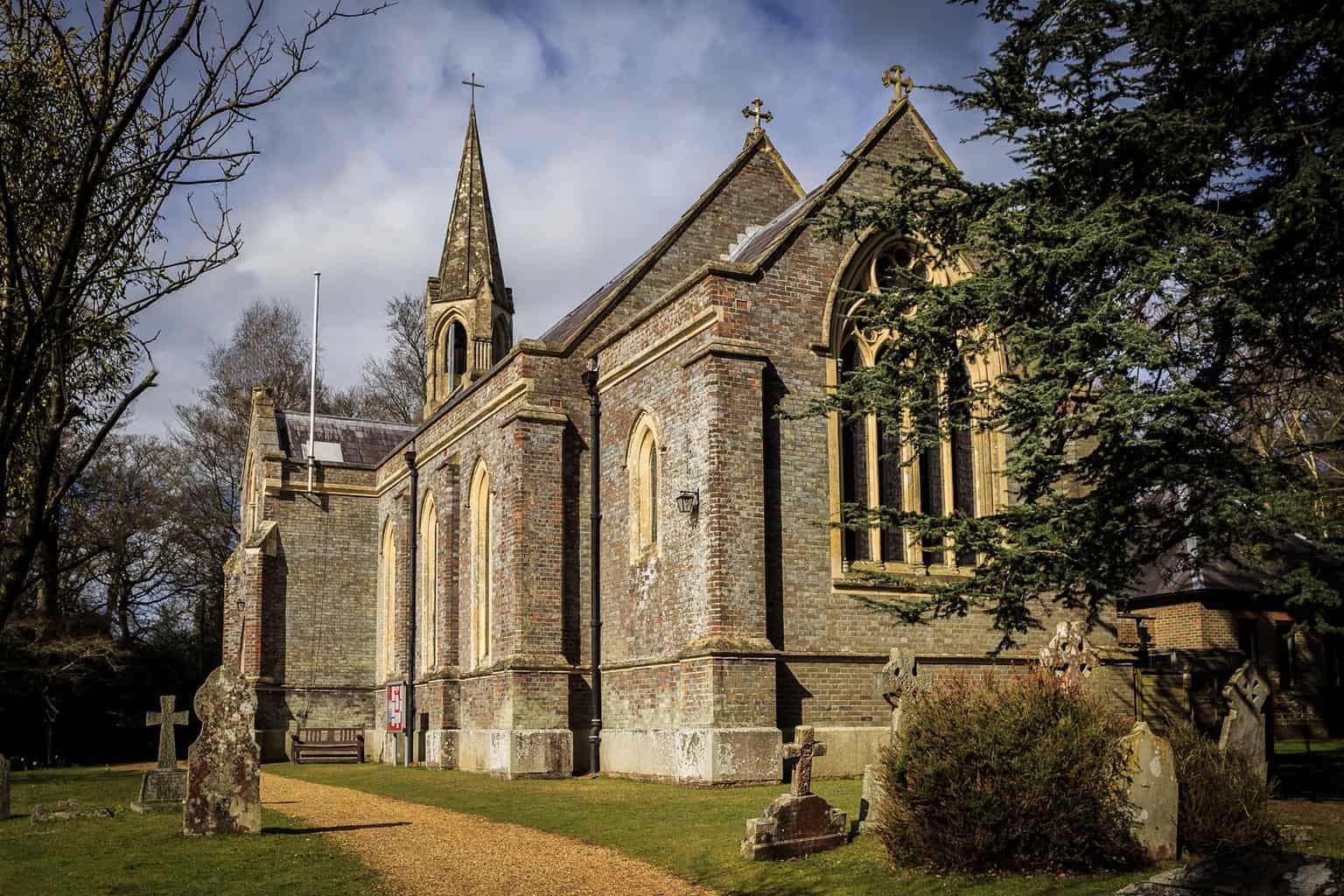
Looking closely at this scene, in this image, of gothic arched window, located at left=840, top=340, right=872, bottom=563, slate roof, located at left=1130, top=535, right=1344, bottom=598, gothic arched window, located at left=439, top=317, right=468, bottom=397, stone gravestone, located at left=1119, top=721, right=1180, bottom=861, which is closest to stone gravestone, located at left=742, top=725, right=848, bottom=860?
stone gravestone, located at left=1119, top=721, right=1180, bottom=861

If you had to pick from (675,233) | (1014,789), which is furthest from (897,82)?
(1014,789)

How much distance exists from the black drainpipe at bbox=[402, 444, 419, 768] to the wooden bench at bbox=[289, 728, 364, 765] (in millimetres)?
3189

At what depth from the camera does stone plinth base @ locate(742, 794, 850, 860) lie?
10906 millimetres

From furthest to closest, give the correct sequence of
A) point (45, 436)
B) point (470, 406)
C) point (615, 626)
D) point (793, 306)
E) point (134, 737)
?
point (134, 737)
point (470, 406)
point (615, 626)
point (793, 306)
point (45, 436)

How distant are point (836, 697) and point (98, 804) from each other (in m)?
11.3

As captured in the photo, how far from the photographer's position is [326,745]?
104 feet

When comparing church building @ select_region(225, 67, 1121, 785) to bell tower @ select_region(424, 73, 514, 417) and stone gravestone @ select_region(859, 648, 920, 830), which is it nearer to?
stone gravestone @ select_region(859, 648, 920, 830)

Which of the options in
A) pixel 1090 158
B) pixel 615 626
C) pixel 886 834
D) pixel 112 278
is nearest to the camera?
pixel 112 278

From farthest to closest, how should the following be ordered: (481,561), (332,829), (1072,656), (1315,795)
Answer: (481,561) → (332,829) → (1315,795) → (1072,656)

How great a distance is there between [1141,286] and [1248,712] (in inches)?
175

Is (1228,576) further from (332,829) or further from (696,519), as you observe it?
(332,829)

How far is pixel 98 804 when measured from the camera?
59.2 feet

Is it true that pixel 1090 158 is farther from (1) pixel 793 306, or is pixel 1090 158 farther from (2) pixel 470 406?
(2) pixel 470 406

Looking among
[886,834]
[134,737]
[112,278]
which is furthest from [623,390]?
[134,737]
